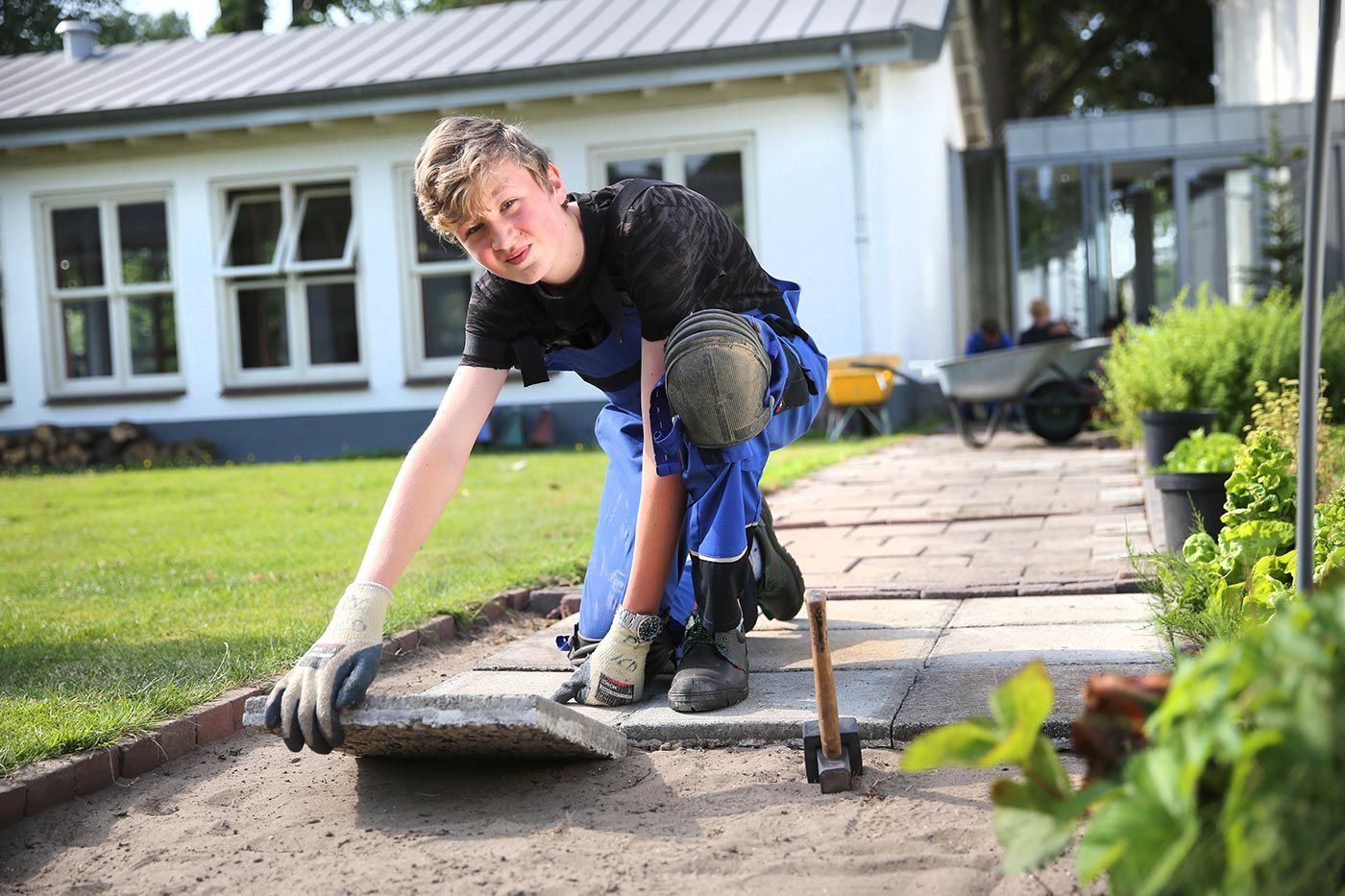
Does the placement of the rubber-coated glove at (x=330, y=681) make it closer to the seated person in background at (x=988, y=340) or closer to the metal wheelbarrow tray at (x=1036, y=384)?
the metal wheelbarrow tray at (x=1036, y=384)

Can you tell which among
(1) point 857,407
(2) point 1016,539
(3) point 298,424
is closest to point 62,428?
(3) point 298,424

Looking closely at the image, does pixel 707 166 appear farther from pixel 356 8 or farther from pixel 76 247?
pixel 356 8

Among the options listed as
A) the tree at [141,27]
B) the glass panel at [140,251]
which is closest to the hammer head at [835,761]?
the glass panel at [140,251]

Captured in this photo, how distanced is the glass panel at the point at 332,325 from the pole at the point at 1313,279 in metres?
11.7

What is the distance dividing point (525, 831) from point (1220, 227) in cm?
1320

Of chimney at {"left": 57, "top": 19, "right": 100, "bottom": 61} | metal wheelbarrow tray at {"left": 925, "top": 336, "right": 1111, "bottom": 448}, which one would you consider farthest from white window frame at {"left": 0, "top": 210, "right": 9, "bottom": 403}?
metal wheelbarrow tray at {"left": 925, "top": 336, "right": 1111, "bottom": 448}

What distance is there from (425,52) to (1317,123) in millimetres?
12289

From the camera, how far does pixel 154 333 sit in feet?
42.8

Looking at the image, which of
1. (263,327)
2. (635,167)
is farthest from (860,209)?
(263,327)

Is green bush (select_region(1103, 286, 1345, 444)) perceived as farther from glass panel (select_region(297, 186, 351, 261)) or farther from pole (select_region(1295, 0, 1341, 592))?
glass panel (select_region(297, 186, 351, 261))

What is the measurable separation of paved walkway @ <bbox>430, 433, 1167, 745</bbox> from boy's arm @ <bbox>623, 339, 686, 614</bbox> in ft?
0.81

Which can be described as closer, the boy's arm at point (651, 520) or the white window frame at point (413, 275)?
the boy's arm at point (651, 520)

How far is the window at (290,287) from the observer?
12.6 metres

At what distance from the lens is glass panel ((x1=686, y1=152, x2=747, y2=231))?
1168 centimetres
